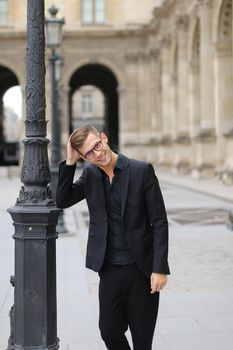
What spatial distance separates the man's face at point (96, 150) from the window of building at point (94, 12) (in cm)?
4448

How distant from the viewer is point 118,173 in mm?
4023

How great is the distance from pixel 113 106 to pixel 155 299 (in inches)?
2324

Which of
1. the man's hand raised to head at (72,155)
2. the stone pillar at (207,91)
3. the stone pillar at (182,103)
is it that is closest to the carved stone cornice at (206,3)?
the stone pillar at (207,91)

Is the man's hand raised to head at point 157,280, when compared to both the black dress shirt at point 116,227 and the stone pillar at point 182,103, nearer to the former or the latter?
the black dress shirt at point 116,227

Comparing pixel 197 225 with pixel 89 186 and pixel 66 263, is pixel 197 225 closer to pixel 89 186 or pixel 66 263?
pixel 66 263

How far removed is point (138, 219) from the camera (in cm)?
397

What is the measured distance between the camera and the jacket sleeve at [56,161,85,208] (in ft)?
13.7

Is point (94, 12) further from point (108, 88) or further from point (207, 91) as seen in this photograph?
point (207, 91)

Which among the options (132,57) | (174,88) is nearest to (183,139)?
(174,88)

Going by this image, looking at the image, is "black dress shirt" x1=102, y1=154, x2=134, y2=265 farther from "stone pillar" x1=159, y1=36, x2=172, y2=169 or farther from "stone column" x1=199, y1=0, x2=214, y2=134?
"stone pillar" x1=159, y1=36, x2=172, y2=169

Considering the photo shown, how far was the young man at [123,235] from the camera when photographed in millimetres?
3953

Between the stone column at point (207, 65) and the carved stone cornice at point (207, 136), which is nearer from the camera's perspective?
the carved stone cornice at point (207, 136)

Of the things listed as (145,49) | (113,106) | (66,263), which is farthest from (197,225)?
(113,106)

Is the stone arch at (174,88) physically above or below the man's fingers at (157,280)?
above
